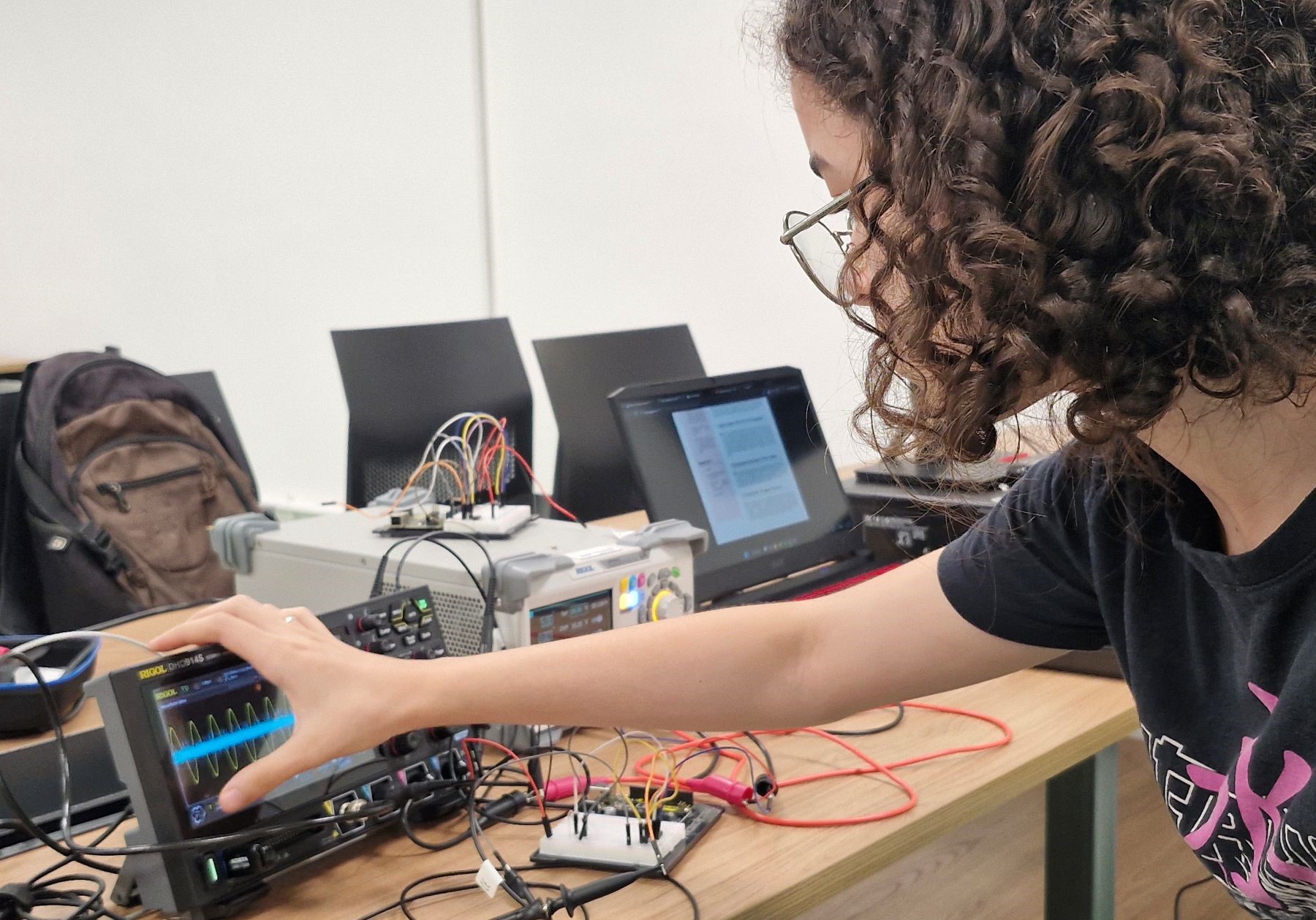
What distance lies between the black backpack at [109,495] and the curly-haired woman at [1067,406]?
123 centimetres

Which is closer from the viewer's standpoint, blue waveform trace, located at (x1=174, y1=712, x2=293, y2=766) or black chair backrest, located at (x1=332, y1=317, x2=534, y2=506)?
blue waveform trace, located at (x1=174, y1=712, x2=293, y2=766)

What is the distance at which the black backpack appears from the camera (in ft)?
6.18

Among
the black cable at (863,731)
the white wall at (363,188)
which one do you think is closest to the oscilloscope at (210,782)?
the black cable at (863,731)

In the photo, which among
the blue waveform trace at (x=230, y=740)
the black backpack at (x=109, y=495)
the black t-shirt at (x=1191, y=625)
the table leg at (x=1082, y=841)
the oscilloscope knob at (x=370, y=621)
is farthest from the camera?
the black backpack at (x=109, y=495)

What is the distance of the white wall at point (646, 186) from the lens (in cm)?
320

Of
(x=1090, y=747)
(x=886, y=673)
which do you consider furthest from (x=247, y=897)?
(x=1090, y=747)

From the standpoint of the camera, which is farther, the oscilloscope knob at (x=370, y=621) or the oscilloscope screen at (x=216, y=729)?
the oscilloscope knob at (x=370, y=621)

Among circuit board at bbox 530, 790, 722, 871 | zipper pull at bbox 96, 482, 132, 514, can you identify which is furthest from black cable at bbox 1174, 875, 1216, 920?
zipper pull at bbox 96, 482, 132, 514

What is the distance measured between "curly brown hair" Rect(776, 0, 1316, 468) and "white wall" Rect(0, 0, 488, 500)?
3.13 metres

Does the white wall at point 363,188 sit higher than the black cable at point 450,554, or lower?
higher

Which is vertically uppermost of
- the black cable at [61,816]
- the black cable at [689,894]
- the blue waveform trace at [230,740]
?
the blue waveform trace at [230,740]

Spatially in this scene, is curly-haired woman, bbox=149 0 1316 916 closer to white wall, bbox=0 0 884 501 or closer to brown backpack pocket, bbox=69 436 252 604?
brown backpack pocket, bbox=69 436 252 604

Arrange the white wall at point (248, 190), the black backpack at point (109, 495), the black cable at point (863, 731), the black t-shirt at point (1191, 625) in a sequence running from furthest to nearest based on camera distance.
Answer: the white wall at point (248, 190) → the black backpack at point (109, 495) → the black cable at point (863, 731) → the black t-shirt at point (1191, 625)

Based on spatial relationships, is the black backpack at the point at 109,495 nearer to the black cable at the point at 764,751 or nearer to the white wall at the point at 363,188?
the black cable at the point at 764,751
